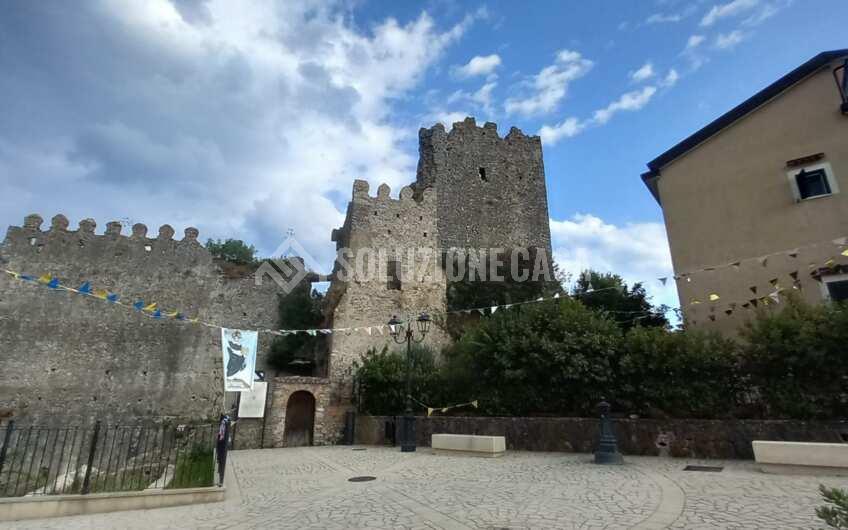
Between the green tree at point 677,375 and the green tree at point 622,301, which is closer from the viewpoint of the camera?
the green tree at point 677,375

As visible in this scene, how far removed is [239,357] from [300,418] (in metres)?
6.17

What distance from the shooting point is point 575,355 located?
11.7m

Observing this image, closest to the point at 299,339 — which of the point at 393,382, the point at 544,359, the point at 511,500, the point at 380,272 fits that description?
the point at 380,272

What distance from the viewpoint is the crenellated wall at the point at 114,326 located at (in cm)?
1859

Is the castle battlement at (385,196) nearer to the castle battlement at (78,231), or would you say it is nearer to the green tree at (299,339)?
the green tree at (299,339)

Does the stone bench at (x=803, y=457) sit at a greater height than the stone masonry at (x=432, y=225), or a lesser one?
lesser

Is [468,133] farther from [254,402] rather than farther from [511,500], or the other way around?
[511,500]

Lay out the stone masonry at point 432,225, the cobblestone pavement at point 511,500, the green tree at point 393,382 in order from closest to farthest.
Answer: the cobblestone pavement at point 511,500, the green tree at point 393,382, the stone masonry at point 432,225

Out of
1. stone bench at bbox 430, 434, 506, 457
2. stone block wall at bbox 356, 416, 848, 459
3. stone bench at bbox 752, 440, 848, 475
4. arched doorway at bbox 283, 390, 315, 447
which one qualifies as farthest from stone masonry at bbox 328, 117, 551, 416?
stone bench at bbox 752, 440, 848, 475

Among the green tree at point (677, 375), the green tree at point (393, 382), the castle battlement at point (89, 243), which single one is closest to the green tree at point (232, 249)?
the castle battlement at point (89, 243)

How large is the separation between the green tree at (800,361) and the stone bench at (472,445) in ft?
18.5

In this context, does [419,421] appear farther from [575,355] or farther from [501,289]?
[501,289]

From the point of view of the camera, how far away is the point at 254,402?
16.9 metres

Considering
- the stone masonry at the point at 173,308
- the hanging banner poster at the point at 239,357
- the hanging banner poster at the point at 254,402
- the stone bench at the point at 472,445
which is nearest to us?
the stone bench at the point at 472,445
